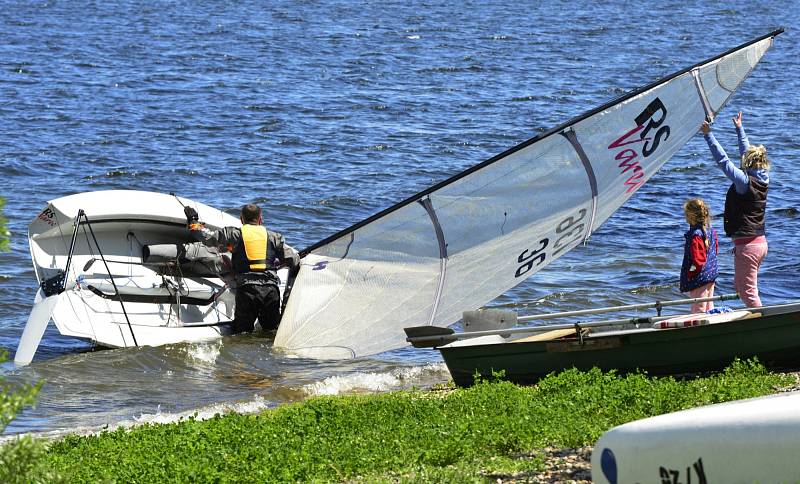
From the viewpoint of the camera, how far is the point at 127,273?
610 inches

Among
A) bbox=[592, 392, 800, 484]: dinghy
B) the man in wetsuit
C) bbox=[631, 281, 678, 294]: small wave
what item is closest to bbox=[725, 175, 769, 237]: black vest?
bbox=[592, 392, 800, 484]: dinghy

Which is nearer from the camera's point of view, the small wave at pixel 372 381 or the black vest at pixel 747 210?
the black vest at pixel 747 210

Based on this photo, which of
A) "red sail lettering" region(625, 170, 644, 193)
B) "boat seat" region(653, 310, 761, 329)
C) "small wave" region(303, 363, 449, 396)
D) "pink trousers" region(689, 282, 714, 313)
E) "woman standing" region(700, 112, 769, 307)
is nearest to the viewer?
"boat seat" region(653, 310, 761, 329)

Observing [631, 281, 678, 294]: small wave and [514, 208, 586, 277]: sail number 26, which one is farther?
[631, 281, 678, 294]: small wave

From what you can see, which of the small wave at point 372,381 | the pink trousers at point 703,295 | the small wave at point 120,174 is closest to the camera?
the pink trousers at point 703,295

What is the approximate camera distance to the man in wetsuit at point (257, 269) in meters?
14.1

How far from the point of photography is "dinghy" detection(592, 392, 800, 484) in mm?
6094

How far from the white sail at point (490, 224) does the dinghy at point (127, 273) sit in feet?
11.7

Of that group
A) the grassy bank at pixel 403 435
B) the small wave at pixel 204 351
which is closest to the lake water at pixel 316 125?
the small wave at pixel 204 351

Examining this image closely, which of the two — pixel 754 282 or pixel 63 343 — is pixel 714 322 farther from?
pixel 63 343

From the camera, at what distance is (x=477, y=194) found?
11.3 metres

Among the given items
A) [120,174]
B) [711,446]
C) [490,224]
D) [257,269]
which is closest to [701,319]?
[490,224]

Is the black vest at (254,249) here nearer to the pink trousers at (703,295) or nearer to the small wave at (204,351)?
the small wave at (204,351)

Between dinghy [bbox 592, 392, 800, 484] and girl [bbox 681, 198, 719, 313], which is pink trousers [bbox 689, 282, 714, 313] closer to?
girl [bbox 681, 198, 719, 313]
